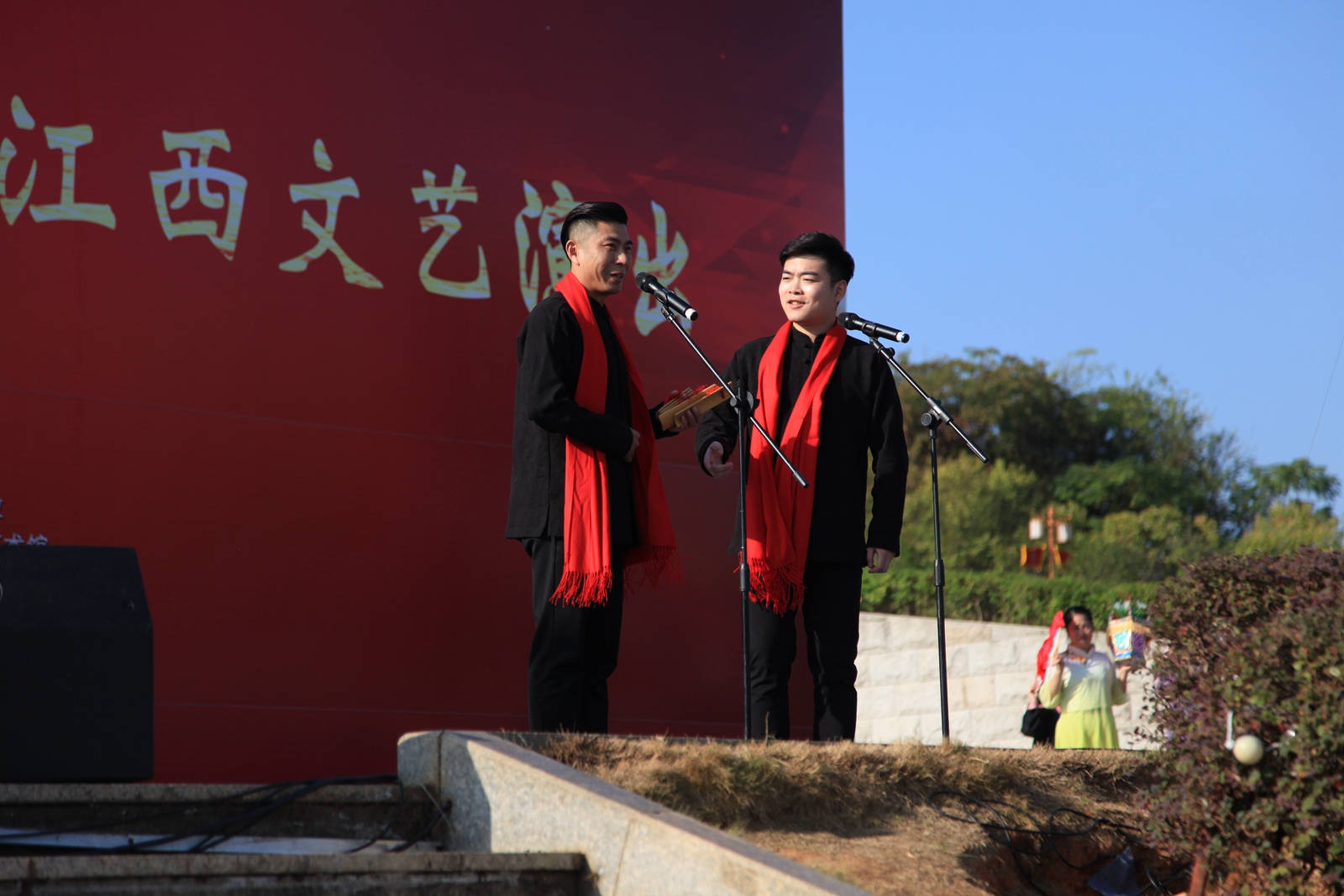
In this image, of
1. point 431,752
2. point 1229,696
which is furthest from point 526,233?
point 1229,696

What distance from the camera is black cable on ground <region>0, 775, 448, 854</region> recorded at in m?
2.34

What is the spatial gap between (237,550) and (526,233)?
1516 millimetres

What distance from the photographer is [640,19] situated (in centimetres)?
499

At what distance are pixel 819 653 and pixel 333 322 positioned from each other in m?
1.88

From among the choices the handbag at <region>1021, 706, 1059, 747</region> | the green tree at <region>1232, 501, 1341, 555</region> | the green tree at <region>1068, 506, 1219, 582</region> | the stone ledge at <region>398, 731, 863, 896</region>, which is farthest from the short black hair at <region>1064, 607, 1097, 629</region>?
the green tree at <region>1232, 501, 1341, 555</region>

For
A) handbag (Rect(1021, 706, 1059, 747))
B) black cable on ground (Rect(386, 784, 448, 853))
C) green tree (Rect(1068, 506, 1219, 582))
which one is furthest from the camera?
green tree (Rect(1068, 506, 1219, 582))

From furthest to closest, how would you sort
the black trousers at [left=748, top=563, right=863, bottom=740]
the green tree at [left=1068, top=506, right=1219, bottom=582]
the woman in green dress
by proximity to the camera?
1. the green tree at [left=1068, top=506, right=1219, bottom=582]
2. the woman in green dress
3. the black trousers at [left=748, top=563, right=863, bottom=740]

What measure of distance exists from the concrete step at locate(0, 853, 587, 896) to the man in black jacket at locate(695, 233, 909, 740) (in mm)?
1423

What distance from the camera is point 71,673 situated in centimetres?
261

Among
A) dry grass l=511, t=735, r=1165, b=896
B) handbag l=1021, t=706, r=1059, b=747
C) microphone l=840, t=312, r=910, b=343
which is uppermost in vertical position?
microphone l=840, t=312, r=910, b=343

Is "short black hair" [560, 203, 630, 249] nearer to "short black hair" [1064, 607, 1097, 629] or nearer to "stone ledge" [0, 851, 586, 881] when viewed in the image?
"stone ledge" [0, 851, 586, 881]

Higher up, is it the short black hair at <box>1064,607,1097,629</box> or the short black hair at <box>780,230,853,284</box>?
the short black hair at <box>780,230,853,284</box>

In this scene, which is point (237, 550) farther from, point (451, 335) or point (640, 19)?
point (640, 19)

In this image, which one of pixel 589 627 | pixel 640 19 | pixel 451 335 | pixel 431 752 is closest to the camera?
pixel 431 752
